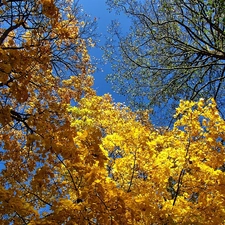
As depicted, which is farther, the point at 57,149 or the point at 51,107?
the point at 51,107

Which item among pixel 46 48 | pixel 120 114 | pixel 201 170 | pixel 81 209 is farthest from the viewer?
pixel 120 114

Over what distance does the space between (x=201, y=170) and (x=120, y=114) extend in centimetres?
851

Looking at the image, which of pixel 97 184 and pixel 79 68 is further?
pixel 79 68

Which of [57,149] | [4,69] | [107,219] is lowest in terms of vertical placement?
[107,219]

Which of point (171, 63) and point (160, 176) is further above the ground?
point (171, 63)

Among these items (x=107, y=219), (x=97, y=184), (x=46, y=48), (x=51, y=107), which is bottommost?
(x=107, y=219)

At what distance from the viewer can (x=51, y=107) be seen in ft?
17.3

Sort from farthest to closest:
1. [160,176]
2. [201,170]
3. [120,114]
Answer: [120,114]
[160,176]
[201,170]

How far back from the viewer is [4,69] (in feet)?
12.4

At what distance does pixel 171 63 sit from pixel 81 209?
7121 millimetres

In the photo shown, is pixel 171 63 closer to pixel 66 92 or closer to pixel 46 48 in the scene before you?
pixel 66 92

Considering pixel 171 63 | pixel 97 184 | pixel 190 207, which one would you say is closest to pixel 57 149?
pixel 97 184

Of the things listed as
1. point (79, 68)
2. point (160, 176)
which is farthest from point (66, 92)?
point (160, 176)

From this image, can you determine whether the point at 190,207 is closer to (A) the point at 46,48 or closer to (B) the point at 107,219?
(B) the point at 107,219
